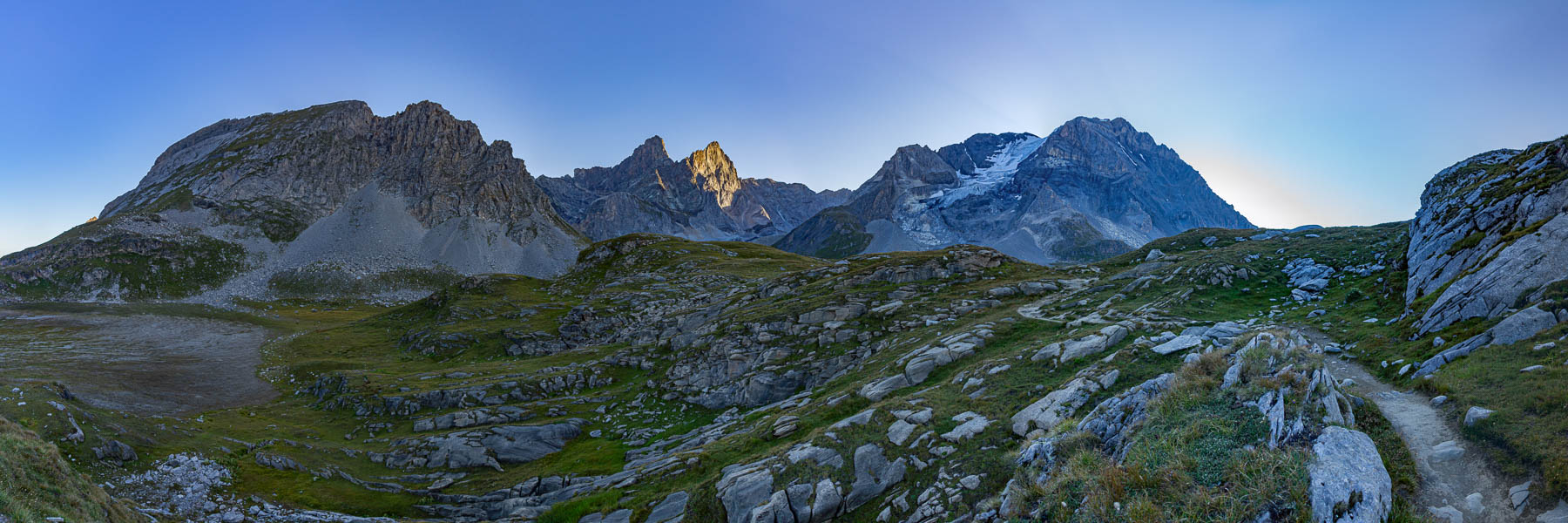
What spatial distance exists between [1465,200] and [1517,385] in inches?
1136

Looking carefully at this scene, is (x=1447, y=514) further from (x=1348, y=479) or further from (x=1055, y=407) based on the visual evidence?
(x=1055, y=407)

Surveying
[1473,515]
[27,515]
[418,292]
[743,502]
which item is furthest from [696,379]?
[418,292]

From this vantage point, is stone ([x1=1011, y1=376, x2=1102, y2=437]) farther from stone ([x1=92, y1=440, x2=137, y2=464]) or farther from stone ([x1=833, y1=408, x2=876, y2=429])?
stone ([x1=92, y1=440, x2=137, y2=464])

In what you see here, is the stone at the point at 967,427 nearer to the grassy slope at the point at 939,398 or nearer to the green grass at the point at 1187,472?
the grassy slope at the point at 939,398

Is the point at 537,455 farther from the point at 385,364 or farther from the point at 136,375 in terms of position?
the point at 136,375

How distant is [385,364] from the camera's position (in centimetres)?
7112

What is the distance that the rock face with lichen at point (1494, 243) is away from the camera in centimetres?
1986

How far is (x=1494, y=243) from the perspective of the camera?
24062mm

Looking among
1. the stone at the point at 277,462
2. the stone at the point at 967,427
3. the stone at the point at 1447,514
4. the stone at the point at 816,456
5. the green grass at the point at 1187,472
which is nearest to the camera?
the stone at the point at 1447,514

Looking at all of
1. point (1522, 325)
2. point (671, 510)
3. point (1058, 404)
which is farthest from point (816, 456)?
point (1522, 325)

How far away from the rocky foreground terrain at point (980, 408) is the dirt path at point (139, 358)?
6.98ft

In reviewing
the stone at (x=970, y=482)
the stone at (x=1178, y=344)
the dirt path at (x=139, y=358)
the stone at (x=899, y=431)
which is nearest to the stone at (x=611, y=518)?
the stone at (x=899, y=431)

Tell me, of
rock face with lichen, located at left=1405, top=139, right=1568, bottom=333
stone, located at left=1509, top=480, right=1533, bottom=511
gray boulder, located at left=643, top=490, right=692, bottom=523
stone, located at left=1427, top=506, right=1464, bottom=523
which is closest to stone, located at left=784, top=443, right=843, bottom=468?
gray boulder, located at left=643, top=490, right=692, bottom=523

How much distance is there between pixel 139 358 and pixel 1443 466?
399 feet
